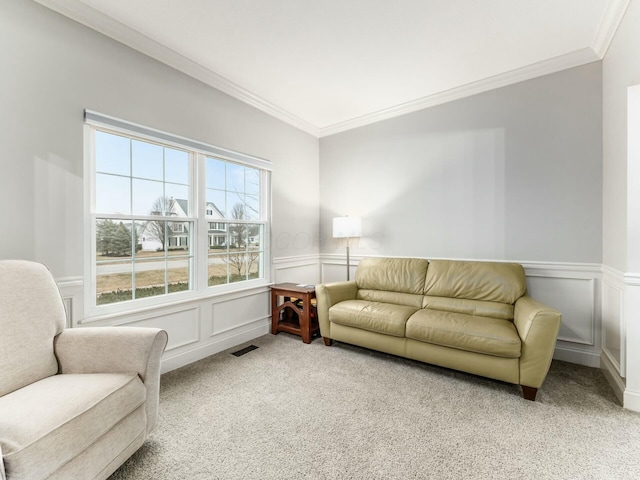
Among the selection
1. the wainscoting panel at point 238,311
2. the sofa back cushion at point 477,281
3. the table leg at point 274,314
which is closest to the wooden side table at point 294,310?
the table leg at point 274,314

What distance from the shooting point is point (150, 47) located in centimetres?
232

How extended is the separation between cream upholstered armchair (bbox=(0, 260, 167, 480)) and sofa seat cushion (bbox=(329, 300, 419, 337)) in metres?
1.66

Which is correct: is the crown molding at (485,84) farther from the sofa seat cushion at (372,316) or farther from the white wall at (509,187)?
the sofa seat cushion at (372,316)

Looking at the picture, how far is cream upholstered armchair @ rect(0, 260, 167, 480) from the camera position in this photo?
3.46 ft

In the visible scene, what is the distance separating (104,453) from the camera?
127cm

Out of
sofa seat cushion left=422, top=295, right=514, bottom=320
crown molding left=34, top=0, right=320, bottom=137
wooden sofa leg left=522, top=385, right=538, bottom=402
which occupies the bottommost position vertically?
wooden sofa leg left=522, top=385, right=538, bottom=402

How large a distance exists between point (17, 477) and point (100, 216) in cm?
165

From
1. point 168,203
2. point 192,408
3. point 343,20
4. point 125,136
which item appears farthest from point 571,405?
point 125,136

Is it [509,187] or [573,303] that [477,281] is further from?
[509,187]

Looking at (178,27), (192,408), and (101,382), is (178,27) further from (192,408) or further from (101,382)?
(192,408)

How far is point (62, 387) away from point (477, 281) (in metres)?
3.09

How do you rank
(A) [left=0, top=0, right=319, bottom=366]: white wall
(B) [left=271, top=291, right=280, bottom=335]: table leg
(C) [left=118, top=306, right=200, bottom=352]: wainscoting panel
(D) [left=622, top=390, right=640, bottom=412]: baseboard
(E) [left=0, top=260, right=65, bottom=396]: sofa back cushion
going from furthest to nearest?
(B) [left=271, top=291, right=280, bottom=335]: table leg < (C) [left=118, top=306, right=200, bottom=352]: wainscoting panel < (D) [left=622, top=390, right=640, bottom=412]: baseboard < (A) [left=0, top=0, right=319, bottom=366]: white wall < (E) [left=0, top=260, right=65, bottom=396]: sofa back cushion

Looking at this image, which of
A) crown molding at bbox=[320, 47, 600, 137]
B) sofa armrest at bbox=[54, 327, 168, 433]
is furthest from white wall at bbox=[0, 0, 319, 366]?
crown molding at bbox=[320, 47, 600, 137]

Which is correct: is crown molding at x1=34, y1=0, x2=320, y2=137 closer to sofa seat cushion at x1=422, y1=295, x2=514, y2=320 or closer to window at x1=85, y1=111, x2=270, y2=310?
window at x1=85, y1=111, x2=270, y2=310
